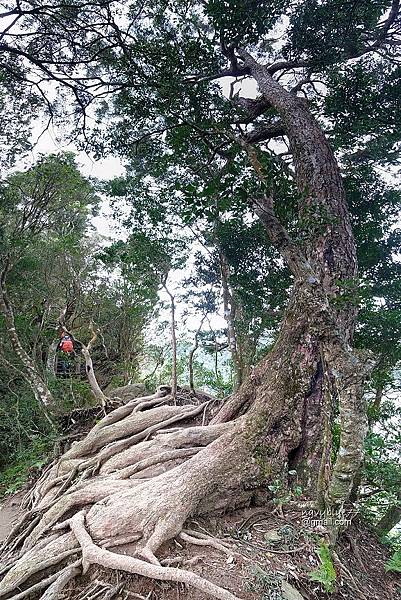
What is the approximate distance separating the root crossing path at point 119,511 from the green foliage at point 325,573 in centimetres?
61

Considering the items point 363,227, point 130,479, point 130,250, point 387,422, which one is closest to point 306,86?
point 363,227

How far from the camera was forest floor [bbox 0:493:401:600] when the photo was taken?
2.47 metres

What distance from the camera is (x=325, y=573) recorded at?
251cm

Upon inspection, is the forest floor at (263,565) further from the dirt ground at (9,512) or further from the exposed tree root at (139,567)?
the dirt ground at (9,512)

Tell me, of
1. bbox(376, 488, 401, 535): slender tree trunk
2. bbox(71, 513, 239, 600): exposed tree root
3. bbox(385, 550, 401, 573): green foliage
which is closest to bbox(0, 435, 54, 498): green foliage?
bbox(71, 513, 239, 600): exposed tree root

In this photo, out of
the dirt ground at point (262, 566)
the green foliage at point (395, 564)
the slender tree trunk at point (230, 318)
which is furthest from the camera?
the slender tree trunk at point (230, 318)

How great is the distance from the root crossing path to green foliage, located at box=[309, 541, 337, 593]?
0.61 metres

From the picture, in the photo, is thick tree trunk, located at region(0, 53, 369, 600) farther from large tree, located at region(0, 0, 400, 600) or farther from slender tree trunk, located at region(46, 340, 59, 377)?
slender tree trunk, located at region(46, 340, 59, 377)

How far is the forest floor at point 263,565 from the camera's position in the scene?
2473mm

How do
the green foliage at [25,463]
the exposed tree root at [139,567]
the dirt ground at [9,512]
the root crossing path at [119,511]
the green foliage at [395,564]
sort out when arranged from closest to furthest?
1. the exposed tree root at [139,567]
2. the root crossing path at [119,511]
3. the green foliage at [395,564]
4. the dirt ground at [9,512]
5. the green foliage at [25,463]

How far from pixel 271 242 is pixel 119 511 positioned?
2976mm

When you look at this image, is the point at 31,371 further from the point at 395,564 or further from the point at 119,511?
the point at 395,564

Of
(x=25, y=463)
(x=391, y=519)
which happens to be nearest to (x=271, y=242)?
(x=391, y=519)

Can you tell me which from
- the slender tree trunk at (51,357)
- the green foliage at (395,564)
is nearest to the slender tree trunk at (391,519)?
the green foliage at (395,564)
